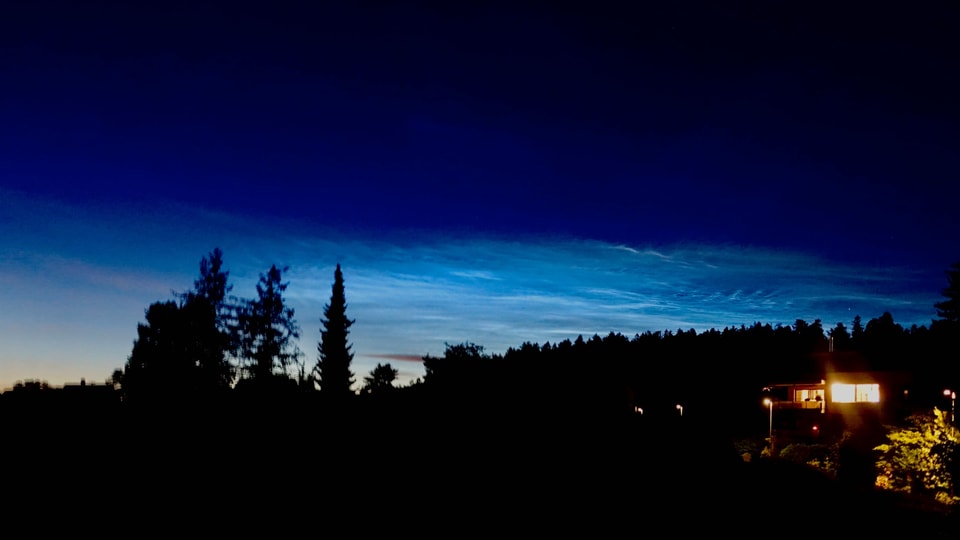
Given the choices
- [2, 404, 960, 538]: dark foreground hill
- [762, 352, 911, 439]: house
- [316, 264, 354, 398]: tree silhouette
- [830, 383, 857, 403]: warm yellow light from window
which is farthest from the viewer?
[316, 264, 354, 398]: tree silhouette

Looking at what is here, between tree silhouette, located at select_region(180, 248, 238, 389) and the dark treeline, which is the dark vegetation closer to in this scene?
the dark treeline

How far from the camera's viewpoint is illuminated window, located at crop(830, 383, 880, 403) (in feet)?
136

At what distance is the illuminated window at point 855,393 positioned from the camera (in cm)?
4141

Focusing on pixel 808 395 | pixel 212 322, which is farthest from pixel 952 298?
pixel 212 322

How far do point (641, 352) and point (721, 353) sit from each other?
38.9 feet

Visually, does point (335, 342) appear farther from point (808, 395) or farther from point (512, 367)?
point (512, 367)

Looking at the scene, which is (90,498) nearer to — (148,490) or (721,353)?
(148,490)

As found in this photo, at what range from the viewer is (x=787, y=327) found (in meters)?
95.1

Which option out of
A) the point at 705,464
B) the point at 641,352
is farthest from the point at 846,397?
the point at 705,464

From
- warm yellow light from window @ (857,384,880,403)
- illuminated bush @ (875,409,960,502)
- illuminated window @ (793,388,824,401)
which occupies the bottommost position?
illuminated bush @ (875,409,960,502)

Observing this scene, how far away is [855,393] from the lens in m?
42.5

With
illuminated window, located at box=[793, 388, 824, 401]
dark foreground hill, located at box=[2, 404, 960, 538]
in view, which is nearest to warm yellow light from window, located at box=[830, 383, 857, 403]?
illuminated window, located at box=[793, 388, 824, 401]

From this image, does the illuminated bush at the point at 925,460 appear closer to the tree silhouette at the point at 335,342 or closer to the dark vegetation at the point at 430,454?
the dark vegetation at the point at 430,454

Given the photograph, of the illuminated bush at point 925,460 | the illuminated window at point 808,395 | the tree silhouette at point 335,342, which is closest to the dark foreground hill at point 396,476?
the illuminated bush at point 925,460
